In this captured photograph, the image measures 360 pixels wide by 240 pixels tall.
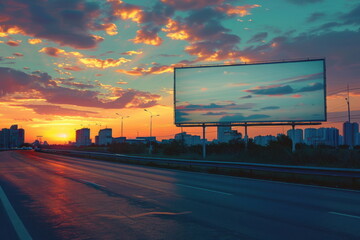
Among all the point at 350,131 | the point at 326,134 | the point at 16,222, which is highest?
the point at 326,134

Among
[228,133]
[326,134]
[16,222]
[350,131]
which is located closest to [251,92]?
[350,131]

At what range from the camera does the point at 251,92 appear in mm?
40500

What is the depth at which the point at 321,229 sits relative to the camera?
692cm

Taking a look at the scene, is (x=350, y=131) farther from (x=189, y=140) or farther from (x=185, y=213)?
(x=189, y=140)

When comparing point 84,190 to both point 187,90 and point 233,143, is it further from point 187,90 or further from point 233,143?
point 233,143

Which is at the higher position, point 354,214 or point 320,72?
point 320,72

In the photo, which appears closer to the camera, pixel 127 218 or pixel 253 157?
pixel 127 218

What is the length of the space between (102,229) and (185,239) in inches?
76.0

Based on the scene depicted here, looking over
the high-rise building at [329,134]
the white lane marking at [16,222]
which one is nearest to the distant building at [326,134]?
the high-rise building at [329,134]

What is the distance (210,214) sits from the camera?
332 inches

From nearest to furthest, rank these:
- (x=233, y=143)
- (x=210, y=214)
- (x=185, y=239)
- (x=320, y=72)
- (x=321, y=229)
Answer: (x=185, y=239) → (x=321, y=229) → (x=210, y=214) → (x=320, y=72) → (x=233, y=143)

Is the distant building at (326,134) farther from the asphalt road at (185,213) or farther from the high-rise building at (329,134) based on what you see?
the asphalt road at (185,213)

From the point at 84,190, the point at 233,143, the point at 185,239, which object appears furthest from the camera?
the point at 233,143

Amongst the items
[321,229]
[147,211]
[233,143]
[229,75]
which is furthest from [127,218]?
[233,143]
